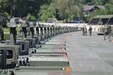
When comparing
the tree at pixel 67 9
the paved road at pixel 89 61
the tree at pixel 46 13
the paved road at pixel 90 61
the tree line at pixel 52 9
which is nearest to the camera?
the paved road at pixel 89 61

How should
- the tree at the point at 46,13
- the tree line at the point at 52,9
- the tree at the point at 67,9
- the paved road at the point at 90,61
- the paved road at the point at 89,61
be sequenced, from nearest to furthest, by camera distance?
the paved road at the point at 89,61
the paved road at the point at 90,61
the tree line at the point at 52,9
the tree at the point at 46,13
the tree at the point at 67,9

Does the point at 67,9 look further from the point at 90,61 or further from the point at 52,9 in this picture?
the point at 90,61

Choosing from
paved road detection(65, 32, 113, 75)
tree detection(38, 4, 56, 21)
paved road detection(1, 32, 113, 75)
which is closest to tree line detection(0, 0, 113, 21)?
tree detection(38, 4, 56, 21)

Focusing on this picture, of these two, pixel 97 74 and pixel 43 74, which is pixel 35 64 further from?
pixel 97 74

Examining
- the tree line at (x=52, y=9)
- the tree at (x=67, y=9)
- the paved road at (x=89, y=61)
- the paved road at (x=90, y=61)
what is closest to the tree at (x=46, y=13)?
the tree line at (x=52, y=9)

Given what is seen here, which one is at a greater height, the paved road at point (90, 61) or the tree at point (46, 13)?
the tree at point (46, 13)

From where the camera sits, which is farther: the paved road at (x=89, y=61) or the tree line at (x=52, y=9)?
the tree line at (x=52, y=9)

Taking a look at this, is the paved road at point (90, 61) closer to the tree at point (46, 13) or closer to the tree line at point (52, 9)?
the tree line at point (52, 9)

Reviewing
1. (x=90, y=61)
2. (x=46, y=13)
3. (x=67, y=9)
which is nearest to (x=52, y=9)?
(x=67, y=9)

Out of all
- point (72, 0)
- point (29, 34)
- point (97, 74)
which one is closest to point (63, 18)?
point (72, 0)

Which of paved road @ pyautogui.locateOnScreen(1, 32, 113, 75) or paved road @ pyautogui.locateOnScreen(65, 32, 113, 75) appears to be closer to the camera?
paved road @ pyautogui.locateOnScreen(1, 32, 113, 75)

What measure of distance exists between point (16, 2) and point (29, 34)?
326ft

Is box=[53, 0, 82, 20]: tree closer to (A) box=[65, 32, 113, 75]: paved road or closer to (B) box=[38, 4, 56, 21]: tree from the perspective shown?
(B) box=[38, 4, 56, 21]: tree

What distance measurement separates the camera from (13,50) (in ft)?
44.8
